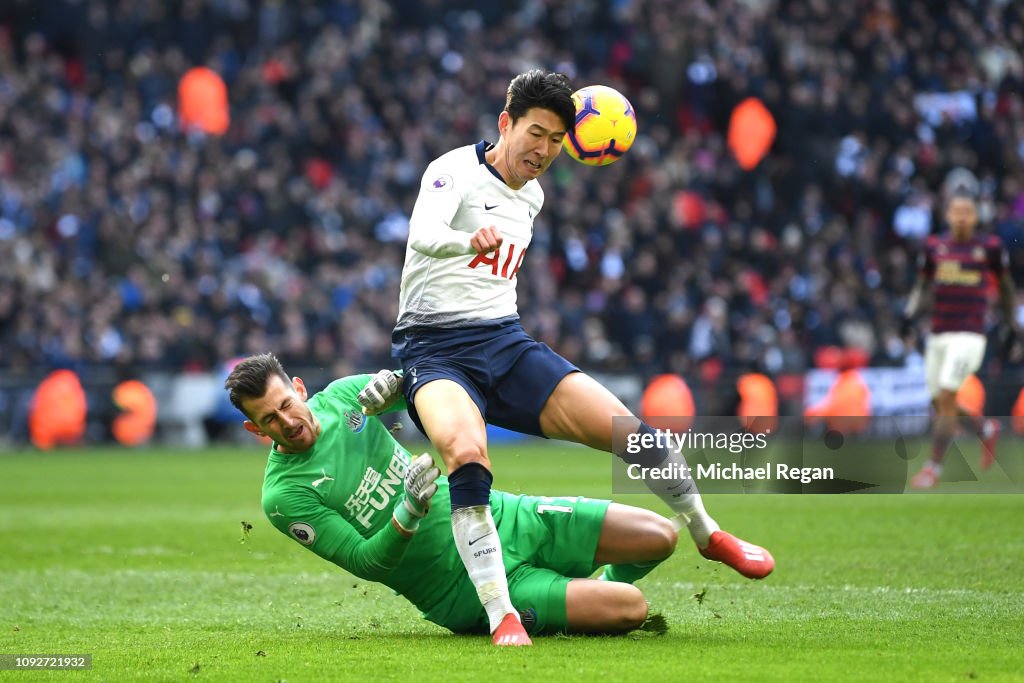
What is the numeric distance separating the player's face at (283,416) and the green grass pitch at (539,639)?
80 cm

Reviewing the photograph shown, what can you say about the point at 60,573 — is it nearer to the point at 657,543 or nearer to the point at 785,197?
the point at 657,543

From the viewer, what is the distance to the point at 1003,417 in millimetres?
18219

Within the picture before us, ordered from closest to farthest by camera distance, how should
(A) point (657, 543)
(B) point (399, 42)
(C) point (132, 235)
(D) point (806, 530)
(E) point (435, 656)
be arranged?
(E) point (435, 656) < (A) point (657, 543) < (D) point (806, 530) < (C) point (132, 235) < (B) point (399, 42)

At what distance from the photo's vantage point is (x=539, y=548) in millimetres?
6078

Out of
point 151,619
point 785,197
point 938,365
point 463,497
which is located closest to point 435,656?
point 463,497

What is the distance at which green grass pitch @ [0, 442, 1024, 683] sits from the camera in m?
5.15

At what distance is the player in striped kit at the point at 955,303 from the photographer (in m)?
12.5

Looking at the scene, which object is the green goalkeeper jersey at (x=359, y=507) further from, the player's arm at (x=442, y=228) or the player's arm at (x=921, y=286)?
the player's arm at (x=921, y=286)

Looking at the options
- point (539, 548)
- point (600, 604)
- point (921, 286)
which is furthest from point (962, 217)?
point (600, 604)

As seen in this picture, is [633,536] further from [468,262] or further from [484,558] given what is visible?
[468,262]

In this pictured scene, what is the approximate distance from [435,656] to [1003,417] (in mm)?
14272

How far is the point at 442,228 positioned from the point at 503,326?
0.63 m

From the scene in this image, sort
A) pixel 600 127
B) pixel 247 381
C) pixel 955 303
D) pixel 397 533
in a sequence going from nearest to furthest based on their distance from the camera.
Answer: pixel 397 533 → pixel 247 381 → pixel 600 127 → pixel 955 303

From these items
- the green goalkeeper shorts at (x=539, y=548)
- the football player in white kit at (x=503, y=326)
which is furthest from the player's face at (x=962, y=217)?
the green goalkeeper shorts at (x=539, y=548)
